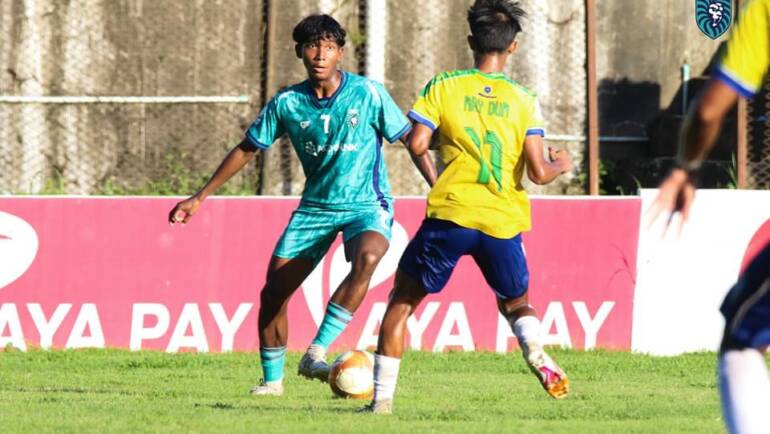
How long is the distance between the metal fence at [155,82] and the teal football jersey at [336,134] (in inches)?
224

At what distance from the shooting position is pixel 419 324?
12.1 metres

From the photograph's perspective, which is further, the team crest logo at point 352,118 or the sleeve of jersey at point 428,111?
the team crest logo at point 352,118

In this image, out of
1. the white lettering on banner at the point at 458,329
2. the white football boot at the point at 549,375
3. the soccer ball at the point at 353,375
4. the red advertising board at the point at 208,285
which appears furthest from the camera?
the white lettering on banner at the point at 458,329

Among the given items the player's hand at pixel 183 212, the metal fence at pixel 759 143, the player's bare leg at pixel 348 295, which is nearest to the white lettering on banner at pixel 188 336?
the player's bare leg at pixel 348 295

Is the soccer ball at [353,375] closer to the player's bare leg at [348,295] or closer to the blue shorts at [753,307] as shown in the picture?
the player's bare leg at [348,295]

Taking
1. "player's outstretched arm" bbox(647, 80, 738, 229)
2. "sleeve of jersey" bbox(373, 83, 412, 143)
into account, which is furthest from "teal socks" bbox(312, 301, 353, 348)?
"player's outstretched arm" bbox(647, 80, 738, 229)

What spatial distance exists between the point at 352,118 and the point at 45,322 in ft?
12.9

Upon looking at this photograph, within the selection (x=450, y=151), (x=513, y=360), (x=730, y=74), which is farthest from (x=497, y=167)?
(x=513, y=360)

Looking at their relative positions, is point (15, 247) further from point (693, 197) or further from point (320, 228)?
point (693, 197)

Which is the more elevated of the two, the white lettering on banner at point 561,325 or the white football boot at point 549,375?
the white football boot at point 549,375

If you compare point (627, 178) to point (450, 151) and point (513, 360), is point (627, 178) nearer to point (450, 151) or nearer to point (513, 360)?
point (513, 360)

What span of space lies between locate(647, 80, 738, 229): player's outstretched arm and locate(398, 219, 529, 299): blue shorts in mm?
2727

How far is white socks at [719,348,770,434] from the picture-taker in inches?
191

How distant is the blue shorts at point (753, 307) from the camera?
16.1ft
